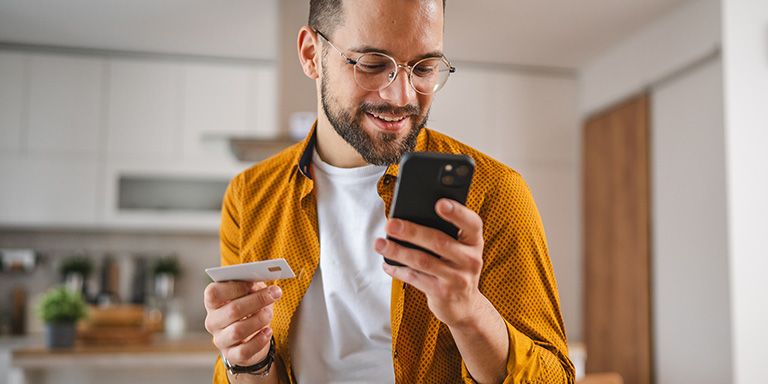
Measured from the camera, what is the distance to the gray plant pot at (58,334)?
2.96 m

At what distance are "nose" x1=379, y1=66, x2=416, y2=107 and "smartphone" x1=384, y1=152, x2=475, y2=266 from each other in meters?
0.21

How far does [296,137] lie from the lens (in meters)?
3.40

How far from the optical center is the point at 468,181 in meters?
0.81

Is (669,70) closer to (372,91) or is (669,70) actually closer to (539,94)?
(539,94)

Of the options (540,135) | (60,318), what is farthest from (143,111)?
(540,135)

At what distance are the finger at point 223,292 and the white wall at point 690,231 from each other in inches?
113

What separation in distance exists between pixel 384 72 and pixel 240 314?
399 mm

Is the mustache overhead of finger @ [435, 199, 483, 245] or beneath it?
overhead

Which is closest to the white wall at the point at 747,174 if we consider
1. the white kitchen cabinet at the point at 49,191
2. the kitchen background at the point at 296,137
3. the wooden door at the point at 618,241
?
the kitchen background at the point at 296,137

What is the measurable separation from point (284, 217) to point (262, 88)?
3358 mm

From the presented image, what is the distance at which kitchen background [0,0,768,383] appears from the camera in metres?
3.23

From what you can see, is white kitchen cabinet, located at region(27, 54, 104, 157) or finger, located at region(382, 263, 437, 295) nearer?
finger, located at region(382, 263, 437, 295)

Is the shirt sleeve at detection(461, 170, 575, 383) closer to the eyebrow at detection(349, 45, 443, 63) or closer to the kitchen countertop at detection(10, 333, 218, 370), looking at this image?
the eyebrow at detection(349, 45, 443, 63)

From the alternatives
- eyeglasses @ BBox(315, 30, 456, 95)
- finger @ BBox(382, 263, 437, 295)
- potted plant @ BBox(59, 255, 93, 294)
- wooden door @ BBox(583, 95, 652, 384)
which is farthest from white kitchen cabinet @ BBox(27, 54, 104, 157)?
finger @ BBox(382, 263, 437, 295)
